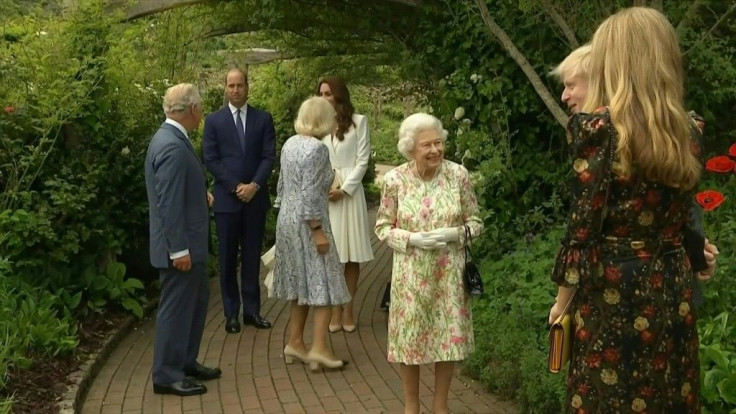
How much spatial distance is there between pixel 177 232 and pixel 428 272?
1525mm

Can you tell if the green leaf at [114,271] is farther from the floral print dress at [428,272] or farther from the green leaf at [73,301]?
the floral print dress at [428,272]

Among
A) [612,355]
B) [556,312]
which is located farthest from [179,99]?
[612,355]

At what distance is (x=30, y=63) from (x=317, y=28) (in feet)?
9.96

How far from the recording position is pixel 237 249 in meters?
7.25

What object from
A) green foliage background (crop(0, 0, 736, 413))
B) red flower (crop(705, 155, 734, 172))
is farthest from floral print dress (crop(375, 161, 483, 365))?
red flower (crop(705, 155, 734, 172))

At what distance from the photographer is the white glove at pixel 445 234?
189 inches

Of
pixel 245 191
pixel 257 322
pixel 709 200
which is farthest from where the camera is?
pixel 257 322

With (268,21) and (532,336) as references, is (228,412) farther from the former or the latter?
(268,21)

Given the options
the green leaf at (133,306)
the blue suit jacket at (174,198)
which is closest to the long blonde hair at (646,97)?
the blue suit jacket at (174,198)

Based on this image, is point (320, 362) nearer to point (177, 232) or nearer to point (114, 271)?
point (177, 232)

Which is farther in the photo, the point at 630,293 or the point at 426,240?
the point at 426,240

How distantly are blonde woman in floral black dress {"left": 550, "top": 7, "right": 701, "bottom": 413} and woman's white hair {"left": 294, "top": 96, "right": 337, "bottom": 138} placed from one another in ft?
9.92

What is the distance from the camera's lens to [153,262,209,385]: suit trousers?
568cm

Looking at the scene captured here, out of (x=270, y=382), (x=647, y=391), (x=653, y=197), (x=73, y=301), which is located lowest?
(x=270, y=382)
